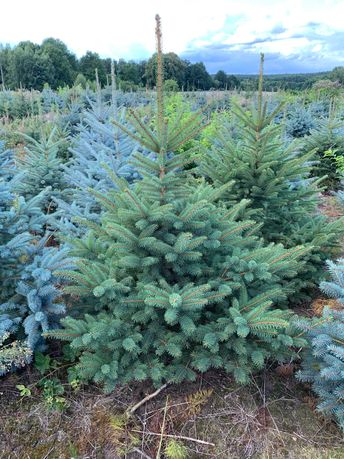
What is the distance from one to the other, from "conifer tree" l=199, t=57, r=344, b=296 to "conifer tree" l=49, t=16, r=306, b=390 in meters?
1.13

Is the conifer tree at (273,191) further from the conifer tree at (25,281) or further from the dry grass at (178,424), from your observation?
the conifer tree at (25,281)

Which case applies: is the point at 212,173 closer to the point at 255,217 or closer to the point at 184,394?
the point at 255,217

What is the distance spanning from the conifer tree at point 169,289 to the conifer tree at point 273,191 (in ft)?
3.70

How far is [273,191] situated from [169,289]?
6.37 ft

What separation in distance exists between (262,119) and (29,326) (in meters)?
2.94

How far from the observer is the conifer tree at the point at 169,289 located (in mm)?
2455

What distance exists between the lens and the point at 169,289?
2.52 m

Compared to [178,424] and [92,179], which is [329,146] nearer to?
[92,179]

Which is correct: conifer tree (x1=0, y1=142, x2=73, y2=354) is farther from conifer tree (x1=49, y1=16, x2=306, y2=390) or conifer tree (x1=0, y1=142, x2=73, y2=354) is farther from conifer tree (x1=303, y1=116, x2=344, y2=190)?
A: conifer tree (x1=303, y1=116, x2=344, y2=190)

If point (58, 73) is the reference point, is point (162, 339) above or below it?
below

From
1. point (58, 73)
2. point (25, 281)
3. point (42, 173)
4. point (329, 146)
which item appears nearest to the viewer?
point (25, 281)

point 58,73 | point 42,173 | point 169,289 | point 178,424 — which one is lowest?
point 178,424

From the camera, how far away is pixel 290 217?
416 cm

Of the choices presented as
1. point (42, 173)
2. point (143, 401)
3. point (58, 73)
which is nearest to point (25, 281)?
point (143, 401)
